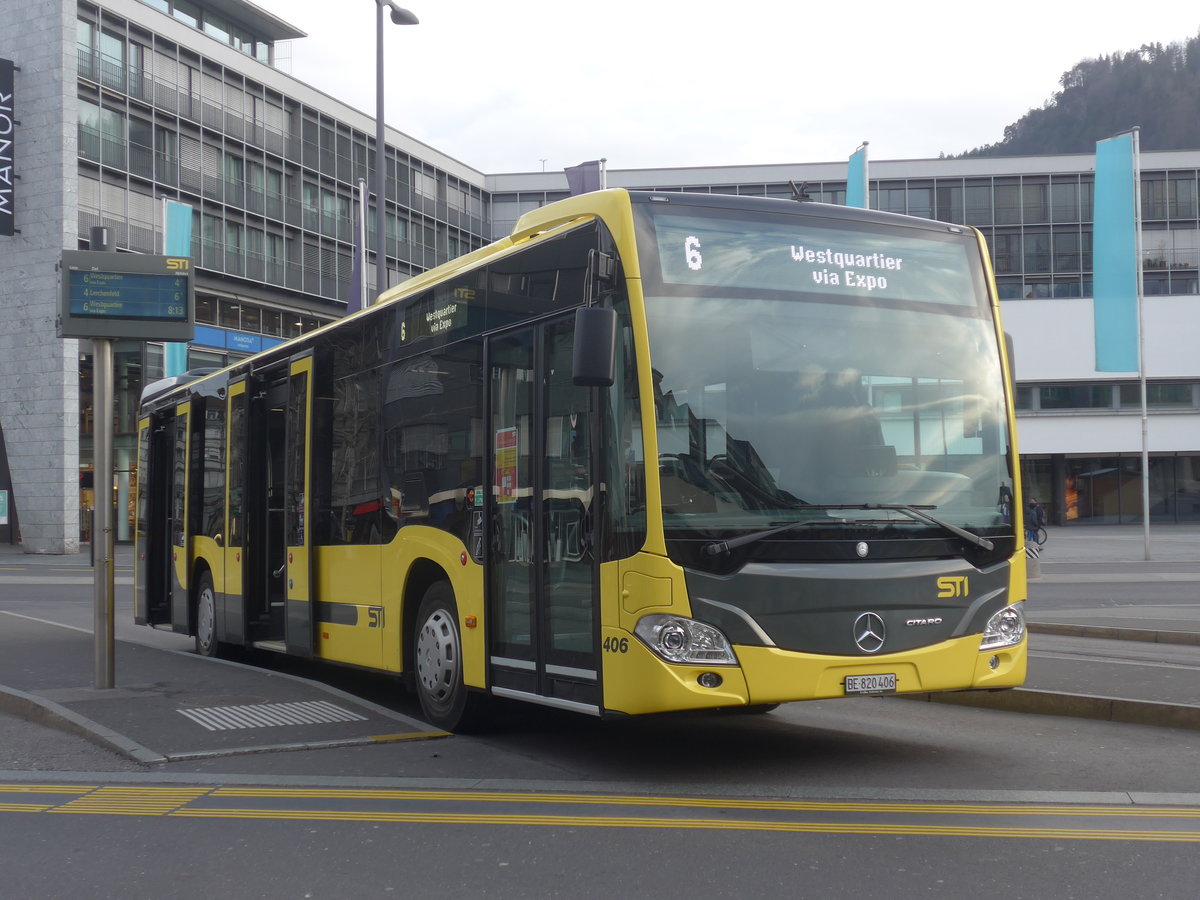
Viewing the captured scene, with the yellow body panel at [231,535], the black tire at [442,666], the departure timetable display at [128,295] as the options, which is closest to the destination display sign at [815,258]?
the black tire at [442,666]

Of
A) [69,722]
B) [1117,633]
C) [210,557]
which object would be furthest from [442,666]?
[1117,633]

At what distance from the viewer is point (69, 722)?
8.93m

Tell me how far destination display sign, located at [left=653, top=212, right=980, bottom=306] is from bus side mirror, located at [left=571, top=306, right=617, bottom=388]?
1.82 feet

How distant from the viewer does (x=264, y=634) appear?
12625mm

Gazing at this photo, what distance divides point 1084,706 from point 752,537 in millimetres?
3749

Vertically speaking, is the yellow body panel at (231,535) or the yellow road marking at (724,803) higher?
the yellow body panel at (231,535)

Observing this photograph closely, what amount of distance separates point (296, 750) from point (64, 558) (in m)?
36.2

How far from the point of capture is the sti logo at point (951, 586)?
23.8 feet

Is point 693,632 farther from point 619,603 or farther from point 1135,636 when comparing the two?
point 1135,636

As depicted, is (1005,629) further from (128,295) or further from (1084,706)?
(128,295)

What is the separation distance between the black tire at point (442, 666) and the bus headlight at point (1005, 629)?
3213mm

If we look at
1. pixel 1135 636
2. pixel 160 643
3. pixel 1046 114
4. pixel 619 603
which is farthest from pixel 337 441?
pixel 1046 114

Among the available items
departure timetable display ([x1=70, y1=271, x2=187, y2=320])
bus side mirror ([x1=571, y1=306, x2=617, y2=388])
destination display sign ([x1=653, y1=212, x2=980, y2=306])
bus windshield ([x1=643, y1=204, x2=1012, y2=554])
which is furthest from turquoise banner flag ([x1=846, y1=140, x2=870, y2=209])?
bus side mirror ([x1=571, y1=306, x2=617, y2=388])

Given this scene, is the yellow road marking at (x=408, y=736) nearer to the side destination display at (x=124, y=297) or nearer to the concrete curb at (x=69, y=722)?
the concrete curb at (x=69, y=722)
